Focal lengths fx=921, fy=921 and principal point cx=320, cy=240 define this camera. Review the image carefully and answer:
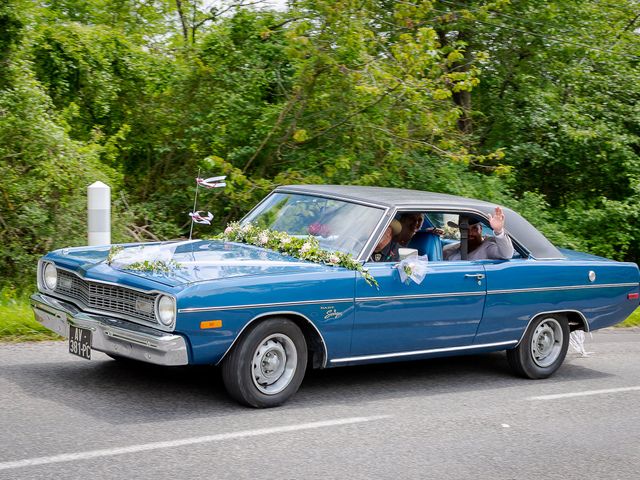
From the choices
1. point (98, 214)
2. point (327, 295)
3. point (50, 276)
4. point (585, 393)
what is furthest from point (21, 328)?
point (585, 393)

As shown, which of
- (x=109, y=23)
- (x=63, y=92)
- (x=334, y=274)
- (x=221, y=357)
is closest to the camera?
(x=221, y=357)

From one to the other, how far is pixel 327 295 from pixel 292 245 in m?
0.75

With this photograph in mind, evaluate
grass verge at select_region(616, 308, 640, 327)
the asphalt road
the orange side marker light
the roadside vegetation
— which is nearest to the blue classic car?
the orange side marker light

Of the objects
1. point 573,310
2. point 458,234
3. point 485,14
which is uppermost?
point 485,14

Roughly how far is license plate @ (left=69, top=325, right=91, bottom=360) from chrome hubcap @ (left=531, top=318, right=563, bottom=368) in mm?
4024

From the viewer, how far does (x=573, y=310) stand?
8.42 m

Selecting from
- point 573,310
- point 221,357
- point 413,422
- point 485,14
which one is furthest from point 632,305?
point 485,14

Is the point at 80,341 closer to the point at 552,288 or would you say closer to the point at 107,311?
the point at 107,311

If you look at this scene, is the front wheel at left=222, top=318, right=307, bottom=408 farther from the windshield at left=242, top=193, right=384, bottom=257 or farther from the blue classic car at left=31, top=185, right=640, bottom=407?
the windshield at left=242, top=193, right=384, bottom=257

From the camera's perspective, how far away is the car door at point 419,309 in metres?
6.98

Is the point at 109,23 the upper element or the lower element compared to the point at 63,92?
upper

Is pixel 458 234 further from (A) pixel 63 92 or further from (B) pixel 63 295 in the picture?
(A) pixel 63 92

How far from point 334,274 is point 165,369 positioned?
1692 mm

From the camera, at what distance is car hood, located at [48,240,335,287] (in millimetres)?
6422
